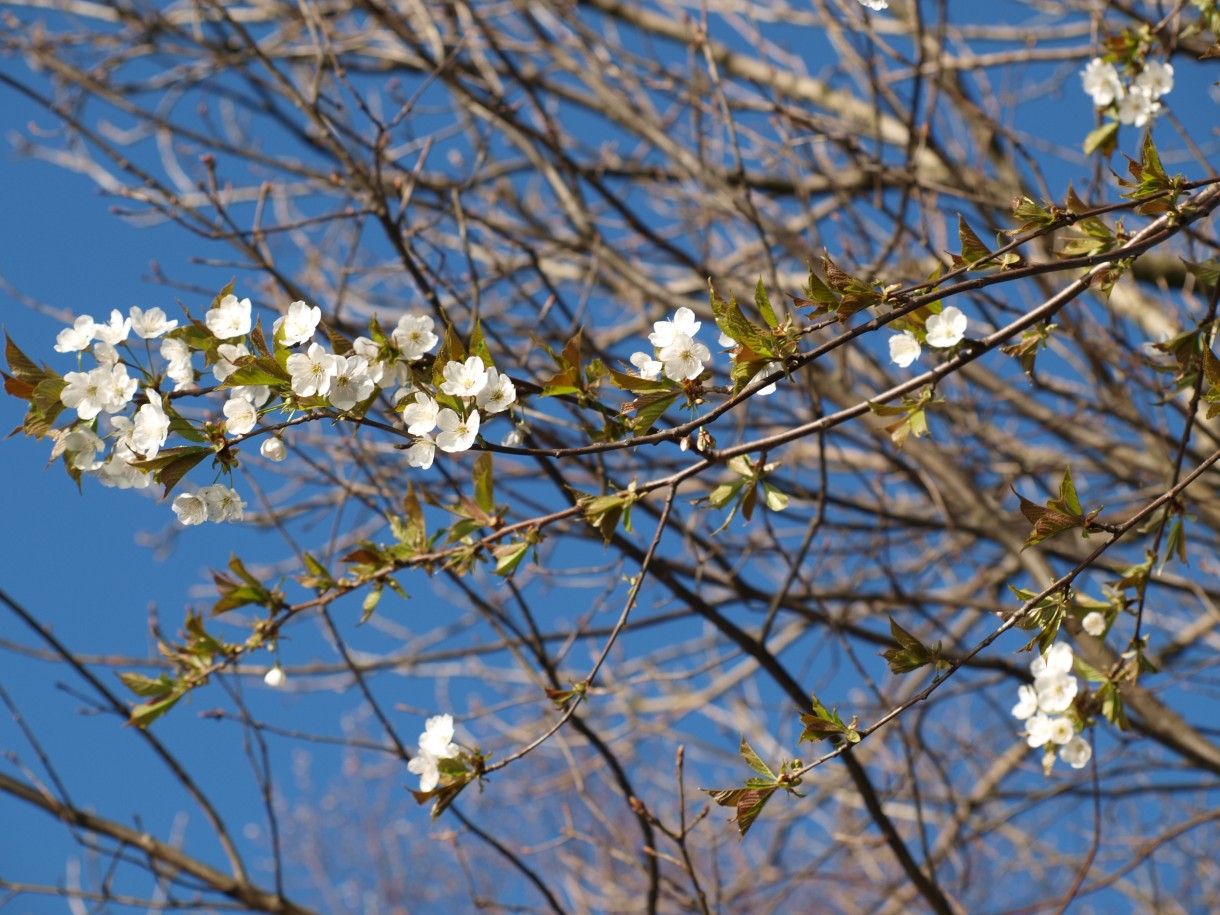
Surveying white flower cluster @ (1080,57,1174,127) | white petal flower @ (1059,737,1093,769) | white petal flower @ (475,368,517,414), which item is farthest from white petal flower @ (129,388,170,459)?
white flower cluster @ (1080,57,1174,127)

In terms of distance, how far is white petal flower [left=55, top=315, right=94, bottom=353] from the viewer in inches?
51.2

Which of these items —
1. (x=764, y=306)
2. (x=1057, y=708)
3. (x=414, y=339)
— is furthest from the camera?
(x=1057, y=708)

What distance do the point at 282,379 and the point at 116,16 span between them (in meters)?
3.14

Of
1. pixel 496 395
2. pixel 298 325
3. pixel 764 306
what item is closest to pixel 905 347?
pixel 764 306

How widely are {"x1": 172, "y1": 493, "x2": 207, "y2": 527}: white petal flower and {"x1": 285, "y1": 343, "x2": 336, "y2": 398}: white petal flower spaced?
0.68 feet

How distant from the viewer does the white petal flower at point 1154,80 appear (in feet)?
5.80

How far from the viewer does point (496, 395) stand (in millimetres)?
1237

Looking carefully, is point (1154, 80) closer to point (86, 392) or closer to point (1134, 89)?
point (1134, 89)

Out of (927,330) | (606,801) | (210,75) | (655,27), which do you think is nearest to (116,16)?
(210,75)

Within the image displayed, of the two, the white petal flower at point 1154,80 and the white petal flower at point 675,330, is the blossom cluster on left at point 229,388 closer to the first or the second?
the white petal flower at point 675,330

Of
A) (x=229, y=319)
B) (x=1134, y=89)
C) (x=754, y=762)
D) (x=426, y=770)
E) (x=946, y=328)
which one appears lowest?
(x=754, y=762)

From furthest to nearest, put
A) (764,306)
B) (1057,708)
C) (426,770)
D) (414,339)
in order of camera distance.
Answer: (1057,708)
(426,770)
(414,339)
(764,306)

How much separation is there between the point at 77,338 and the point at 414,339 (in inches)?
16.4

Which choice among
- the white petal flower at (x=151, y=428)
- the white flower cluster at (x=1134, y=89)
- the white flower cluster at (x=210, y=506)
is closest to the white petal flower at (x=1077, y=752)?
the white flower cluster at (x=1134, y=89)
